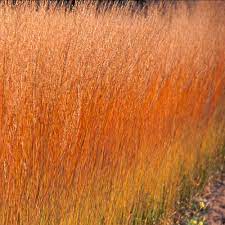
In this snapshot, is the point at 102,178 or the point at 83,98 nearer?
the point at 83,98

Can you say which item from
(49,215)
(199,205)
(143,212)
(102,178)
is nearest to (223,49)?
(199,205)

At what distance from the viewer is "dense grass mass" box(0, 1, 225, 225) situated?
1.67 meters

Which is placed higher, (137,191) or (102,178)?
(102,178)

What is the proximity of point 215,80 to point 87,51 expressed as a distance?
2.09 meters

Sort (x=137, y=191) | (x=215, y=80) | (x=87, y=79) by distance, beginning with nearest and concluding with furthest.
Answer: (x=87, y=79)
(x=137, y=191)
(x=215, y=80)

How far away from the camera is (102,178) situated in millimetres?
2055

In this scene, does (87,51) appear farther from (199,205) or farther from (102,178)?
(199,205)

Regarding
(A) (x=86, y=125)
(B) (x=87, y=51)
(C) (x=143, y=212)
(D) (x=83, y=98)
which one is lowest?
(C) (x=143, y=212)

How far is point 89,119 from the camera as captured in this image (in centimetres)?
192

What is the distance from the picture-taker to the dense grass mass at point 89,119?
5.47ft

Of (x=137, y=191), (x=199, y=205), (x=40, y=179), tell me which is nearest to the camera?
(x=40, y=179)

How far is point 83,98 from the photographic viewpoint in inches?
73.8

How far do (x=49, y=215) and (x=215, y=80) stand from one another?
236 cm

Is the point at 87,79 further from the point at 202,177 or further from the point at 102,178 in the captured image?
the point at 202,177
